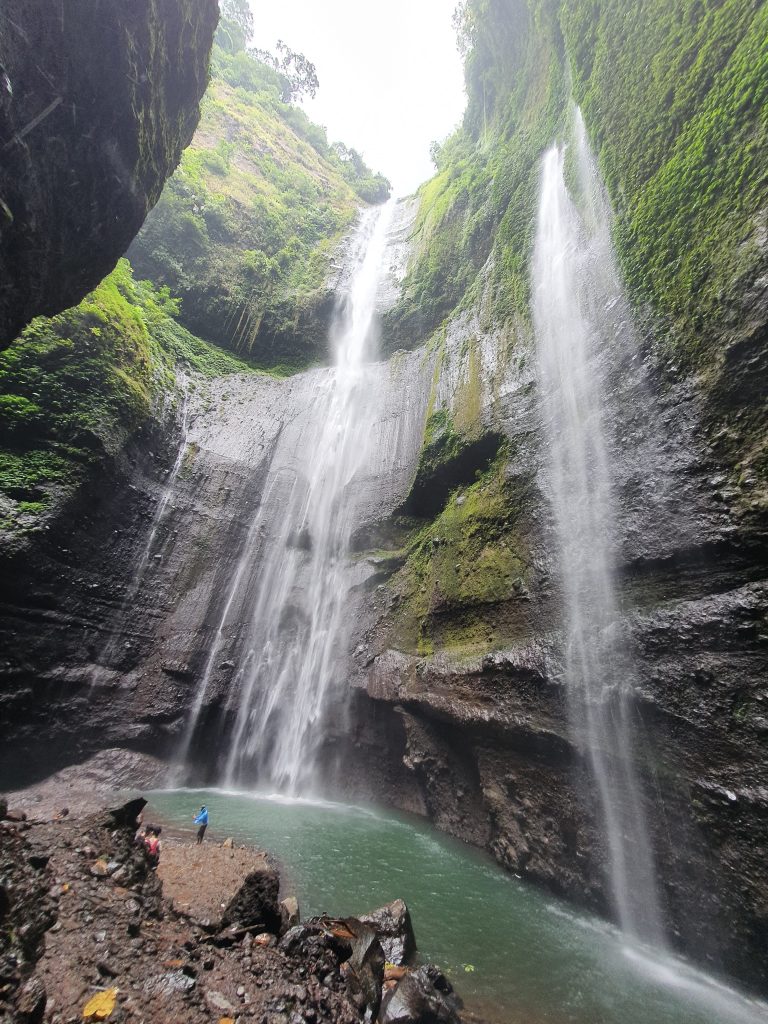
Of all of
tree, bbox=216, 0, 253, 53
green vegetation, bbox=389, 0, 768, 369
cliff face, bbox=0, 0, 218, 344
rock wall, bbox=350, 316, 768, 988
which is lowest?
rock wall, bbox=350, 316, 768, 988

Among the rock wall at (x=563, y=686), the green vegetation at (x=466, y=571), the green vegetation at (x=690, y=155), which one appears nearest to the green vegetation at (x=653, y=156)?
the green vegetation at (x=690, y=155)

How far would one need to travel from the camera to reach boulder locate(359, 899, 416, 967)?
15.8 feet

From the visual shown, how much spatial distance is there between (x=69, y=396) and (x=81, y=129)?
6431mm

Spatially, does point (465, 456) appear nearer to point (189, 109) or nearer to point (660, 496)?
point (660, 496)

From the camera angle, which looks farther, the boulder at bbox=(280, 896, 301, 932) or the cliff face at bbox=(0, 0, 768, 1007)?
the cliff face at bbox=(0, 0, 768, 1007)

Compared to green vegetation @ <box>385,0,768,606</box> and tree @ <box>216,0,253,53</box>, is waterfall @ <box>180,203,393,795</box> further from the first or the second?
tree @ <box>216,0,253,53</box>

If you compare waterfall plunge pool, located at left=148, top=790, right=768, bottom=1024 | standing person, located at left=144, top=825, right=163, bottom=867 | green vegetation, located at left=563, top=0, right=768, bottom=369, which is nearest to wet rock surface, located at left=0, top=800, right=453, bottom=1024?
standing person, located at left=144, top=825, right=163, bottom=867

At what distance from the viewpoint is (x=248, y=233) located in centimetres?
2078

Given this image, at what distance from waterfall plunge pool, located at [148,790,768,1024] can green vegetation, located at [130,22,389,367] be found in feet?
51.5

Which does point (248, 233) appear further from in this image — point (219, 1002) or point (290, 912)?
point (219, 1002)

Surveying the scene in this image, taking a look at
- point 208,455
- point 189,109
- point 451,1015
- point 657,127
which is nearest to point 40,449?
point 208,455

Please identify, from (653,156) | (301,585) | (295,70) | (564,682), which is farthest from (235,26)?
(564,682)

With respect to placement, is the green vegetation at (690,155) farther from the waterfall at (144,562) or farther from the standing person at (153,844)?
the waterfall at (144,562)

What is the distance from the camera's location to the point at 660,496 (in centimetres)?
692
